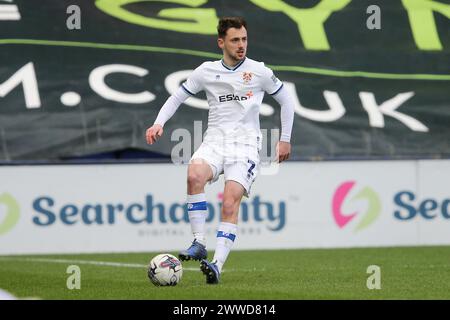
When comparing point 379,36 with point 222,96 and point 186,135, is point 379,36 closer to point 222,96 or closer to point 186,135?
point 186,135

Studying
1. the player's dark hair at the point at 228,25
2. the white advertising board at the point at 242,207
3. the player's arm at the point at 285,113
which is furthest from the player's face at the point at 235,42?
the white advertising board at the point at 242,207

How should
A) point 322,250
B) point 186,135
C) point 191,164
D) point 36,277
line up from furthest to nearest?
1. point 186,135
2. point 322,250
3. point 36,277
4. point 191,164

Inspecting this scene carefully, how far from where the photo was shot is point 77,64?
52.4 feet

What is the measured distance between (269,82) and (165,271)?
1963mm

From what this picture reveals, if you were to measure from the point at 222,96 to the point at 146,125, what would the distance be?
6031 mm

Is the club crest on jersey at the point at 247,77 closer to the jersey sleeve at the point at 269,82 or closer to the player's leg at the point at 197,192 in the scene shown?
the jersey sleeve at the point at 269,82

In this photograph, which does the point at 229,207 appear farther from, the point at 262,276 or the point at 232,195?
the point at 262,276

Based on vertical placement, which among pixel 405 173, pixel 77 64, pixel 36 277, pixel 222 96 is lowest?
pixel 36 277

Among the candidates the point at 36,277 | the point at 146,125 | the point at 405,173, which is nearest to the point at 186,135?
the point at 146,125

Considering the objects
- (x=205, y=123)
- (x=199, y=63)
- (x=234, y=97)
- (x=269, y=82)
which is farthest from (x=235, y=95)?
(x=199, y=63)
